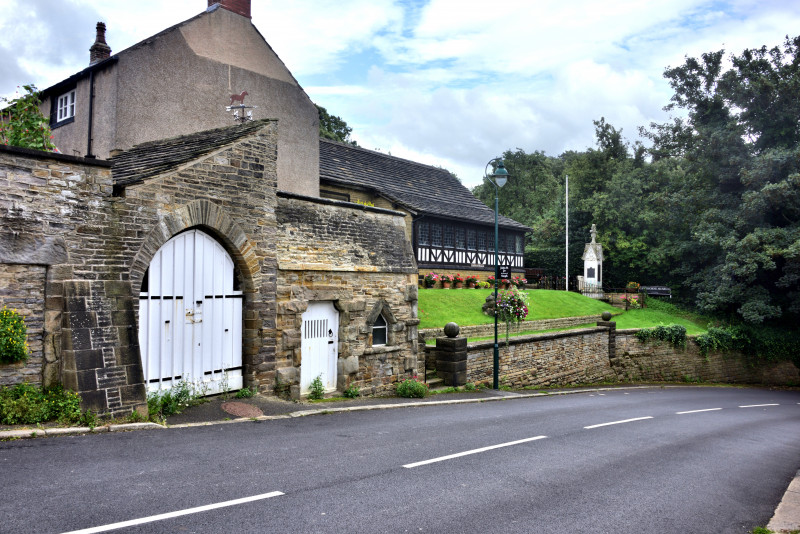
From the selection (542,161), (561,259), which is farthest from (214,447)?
(542,161)

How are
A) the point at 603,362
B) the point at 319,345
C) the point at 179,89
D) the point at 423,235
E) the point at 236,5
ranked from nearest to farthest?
the point at 319,345 → the point at 179,89 → the point at 236,5 → the point at 603,362 → the point at 423,235

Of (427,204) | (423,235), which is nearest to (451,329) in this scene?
(423,235)

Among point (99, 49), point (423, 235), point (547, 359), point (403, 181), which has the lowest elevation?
point (547, 359)

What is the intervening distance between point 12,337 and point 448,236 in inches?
1049

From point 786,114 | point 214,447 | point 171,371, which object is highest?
point 786,114

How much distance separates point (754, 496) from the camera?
7.17m

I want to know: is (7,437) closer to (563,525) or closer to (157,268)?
(157,268)

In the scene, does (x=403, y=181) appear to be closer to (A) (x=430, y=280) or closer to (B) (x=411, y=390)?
(A) (x=430, y=280)

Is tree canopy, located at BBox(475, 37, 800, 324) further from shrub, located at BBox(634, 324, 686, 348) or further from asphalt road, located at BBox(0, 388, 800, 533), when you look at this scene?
asphalt road, located at BBox(0, 388, 800, 533)

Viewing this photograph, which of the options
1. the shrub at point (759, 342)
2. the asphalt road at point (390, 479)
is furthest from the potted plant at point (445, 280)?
the asphalt road at point (390, 479)

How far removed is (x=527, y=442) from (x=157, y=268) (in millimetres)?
7066

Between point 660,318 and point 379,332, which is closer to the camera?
point 379,332

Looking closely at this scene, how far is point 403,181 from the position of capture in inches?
1334

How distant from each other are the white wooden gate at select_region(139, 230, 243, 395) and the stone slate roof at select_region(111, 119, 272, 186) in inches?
50.8
